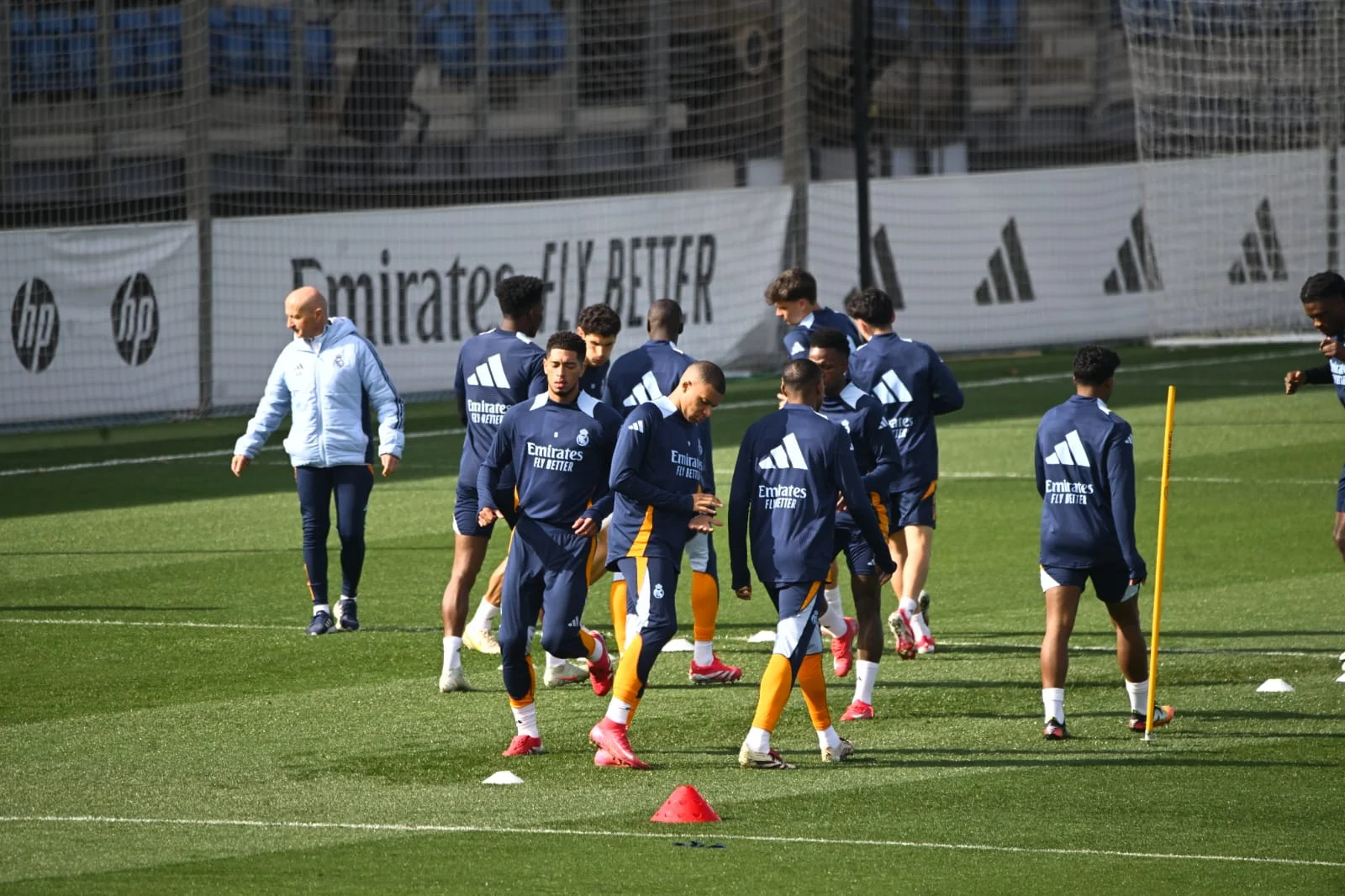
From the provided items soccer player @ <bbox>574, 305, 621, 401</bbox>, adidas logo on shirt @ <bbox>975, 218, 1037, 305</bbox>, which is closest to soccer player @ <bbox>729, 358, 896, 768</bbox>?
soccer player @ <bbox>574, 305, 621, 401</bbox>

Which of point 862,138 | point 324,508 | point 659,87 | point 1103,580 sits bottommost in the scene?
point 1103,580

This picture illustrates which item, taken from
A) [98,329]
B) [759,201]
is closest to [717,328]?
[759,201]

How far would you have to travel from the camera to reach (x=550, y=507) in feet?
30.3

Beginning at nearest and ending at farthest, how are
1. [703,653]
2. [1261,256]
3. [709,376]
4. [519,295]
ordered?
[709,376], [703,653], [519,295], [1261,256]

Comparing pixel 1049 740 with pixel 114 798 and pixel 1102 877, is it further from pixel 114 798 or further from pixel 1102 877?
pixel 114 798

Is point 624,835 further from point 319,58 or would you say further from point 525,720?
point 319,58

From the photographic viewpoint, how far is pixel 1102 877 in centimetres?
711

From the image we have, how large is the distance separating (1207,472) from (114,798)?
Result: 12.7 meters

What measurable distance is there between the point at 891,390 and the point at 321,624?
3.63m

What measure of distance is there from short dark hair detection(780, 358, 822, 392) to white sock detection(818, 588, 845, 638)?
2.31m

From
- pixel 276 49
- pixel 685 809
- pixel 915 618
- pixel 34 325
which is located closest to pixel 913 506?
pixel 915 618

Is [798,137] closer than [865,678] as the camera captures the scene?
No

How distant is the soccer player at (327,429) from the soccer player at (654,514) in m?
3.23

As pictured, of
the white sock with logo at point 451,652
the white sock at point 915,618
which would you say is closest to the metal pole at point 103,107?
the white sock with logo at point 451,652
